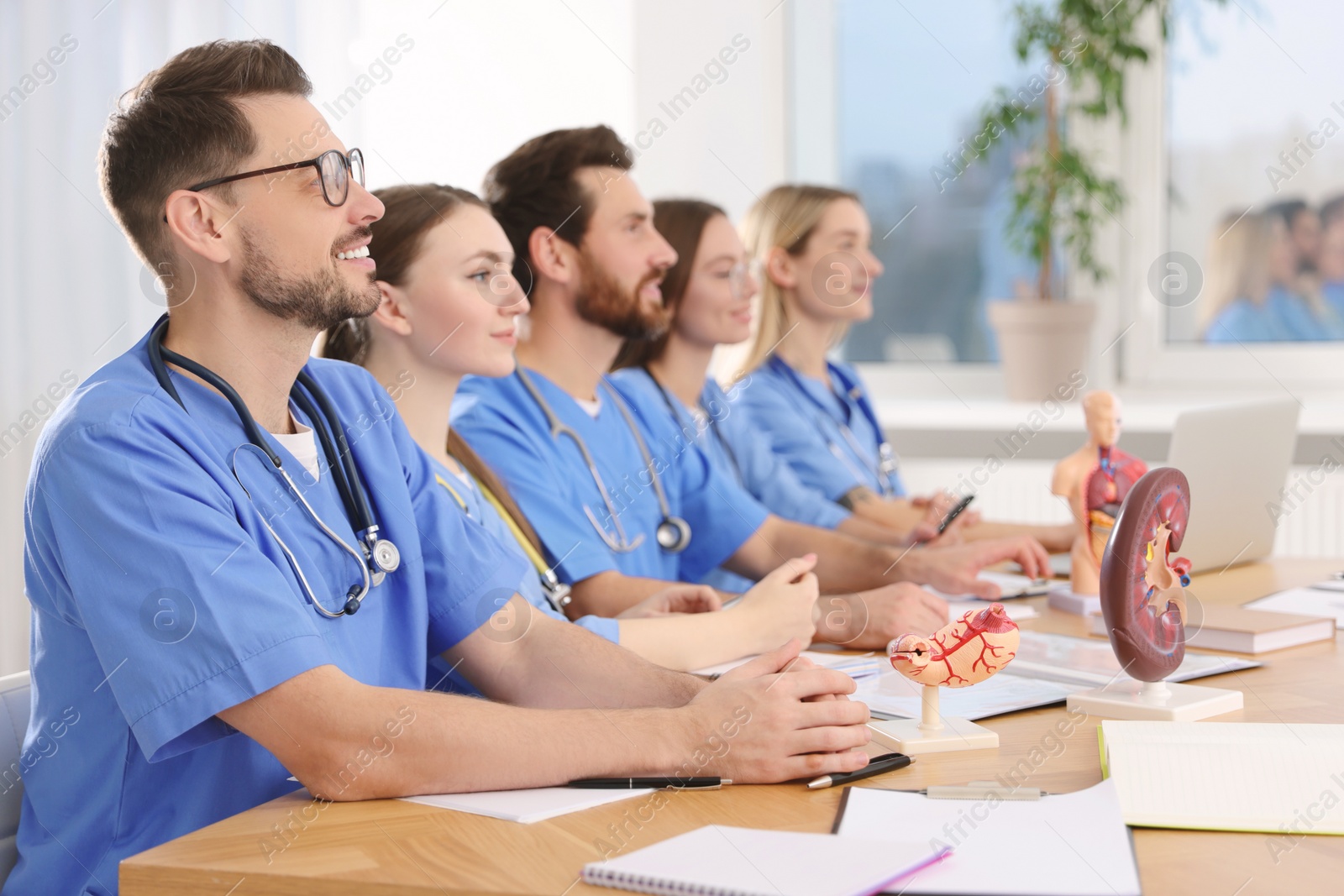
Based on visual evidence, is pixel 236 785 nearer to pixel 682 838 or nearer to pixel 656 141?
pixel 682 838

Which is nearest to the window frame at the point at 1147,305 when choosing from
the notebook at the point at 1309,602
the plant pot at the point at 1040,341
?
the plant pot at the point at 1040,341

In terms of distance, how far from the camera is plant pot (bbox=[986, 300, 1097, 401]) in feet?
13.0

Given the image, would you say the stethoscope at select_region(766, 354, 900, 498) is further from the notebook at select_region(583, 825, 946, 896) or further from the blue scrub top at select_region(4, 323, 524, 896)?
the notebook at select_region(583, 825, 946, 896)

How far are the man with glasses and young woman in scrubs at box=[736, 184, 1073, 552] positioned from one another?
143cm

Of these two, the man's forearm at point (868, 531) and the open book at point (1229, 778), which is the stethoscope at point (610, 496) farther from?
the open book at point (1229, 778)

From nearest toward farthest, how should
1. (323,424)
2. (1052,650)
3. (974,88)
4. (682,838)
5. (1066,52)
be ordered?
(682,838)
(323,424)
(1052,650)
(1066,52)
(974,88)

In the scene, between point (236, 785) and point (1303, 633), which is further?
point (1303, 633)

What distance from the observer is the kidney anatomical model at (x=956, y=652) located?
3.98ft

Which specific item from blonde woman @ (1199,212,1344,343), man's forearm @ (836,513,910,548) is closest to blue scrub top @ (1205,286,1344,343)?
blonde woman @ (1199,212,1344,343)

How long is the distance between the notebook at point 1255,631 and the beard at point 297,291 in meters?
1.05

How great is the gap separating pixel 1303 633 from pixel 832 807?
956 millimetres

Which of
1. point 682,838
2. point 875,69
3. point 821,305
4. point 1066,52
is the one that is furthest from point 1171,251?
point 682,838

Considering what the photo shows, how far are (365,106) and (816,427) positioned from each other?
6.05 ft

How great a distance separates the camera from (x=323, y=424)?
143 cm
